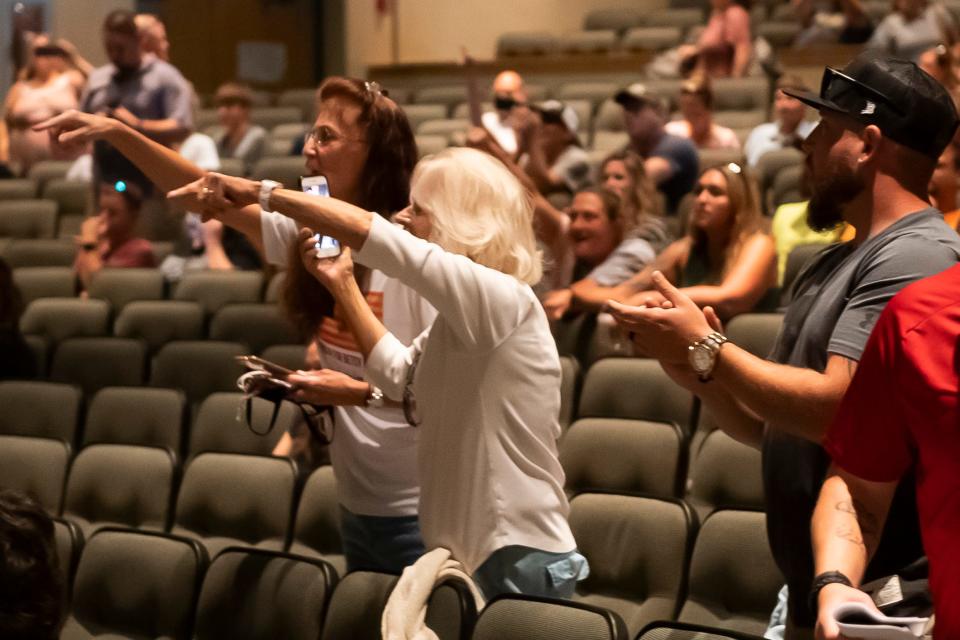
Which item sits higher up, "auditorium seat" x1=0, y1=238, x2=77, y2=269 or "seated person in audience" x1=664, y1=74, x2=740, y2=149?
"seated person in audience" x1=664, y1=74, x2=740, y2=149

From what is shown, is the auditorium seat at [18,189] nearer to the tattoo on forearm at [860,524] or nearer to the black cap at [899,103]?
the black cap at [899,103]

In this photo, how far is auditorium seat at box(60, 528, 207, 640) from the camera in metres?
2.96

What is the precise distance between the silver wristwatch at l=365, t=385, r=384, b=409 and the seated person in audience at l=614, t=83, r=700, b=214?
385cm

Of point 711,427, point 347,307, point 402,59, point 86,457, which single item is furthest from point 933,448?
point 402,59

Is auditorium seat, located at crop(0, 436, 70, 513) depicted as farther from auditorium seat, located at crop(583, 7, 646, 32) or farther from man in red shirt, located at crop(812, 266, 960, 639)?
auditorium seat, located at crop(583, 7, 646, 32)

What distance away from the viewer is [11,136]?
934 centimetres

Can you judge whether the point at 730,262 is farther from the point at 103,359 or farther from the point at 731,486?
the point at 103,359

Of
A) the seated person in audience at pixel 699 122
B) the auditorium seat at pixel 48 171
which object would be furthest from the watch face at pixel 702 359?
the auditorium seat at pixel 48 171

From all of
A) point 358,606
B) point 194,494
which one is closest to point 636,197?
point 194,494

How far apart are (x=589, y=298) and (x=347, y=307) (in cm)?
250

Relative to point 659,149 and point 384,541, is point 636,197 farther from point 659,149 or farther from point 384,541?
point 384,541

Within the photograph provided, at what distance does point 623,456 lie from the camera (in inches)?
151

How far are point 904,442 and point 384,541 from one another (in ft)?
4.38

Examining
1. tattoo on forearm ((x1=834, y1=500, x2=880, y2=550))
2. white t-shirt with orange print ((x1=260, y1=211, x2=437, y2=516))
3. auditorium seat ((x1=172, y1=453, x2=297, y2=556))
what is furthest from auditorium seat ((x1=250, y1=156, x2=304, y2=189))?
tattoo on forearm ((x1=834, y1=500, x2=880, y2=550))
